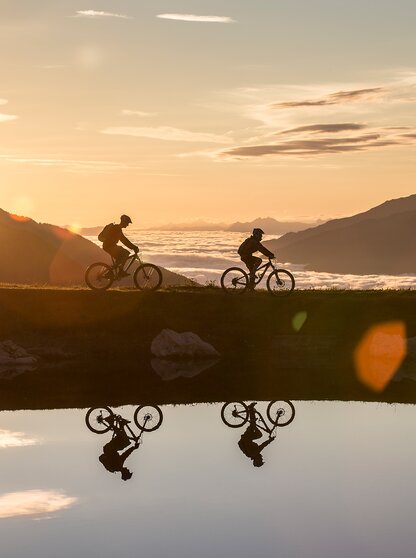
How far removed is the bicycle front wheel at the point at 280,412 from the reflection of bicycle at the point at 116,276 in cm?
1138

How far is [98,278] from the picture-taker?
45500 millimetres

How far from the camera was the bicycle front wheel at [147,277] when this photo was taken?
44562 mm

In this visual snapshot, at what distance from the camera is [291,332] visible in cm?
4806

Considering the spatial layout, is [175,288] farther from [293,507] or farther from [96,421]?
[293,507]

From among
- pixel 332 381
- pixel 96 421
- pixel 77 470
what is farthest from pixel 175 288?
pixel 77 470

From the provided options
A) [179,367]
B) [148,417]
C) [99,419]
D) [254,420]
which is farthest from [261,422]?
[179,367]

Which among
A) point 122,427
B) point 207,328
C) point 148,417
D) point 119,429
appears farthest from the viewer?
point 207,328

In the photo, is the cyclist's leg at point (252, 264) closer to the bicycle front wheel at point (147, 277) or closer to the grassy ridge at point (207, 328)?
the grassy ridge at point (207, 328)

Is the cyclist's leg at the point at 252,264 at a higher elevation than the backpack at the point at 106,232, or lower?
lower

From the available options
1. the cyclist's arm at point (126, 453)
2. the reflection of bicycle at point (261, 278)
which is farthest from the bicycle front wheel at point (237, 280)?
the cyclist's arm at point (126, 453)

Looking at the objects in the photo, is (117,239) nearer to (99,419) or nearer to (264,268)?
(264,268)

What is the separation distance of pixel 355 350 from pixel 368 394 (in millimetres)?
10111

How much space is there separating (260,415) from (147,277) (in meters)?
13.8

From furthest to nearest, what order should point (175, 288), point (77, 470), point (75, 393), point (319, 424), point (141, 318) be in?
point (175, 288), point (141, 318), point (75, 393), point (319, 424), point (77, 470)
